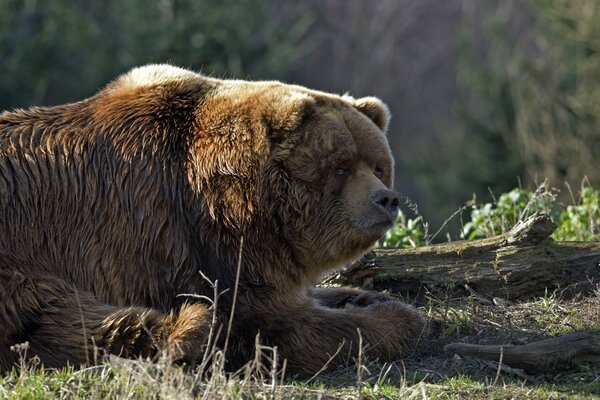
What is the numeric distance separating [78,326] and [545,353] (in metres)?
2.56

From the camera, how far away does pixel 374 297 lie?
23.2 feet

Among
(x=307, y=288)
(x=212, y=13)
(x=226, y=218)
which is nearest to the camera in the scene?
(x=226, y=218)

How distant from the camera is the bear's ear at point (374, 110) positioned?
6988 mm

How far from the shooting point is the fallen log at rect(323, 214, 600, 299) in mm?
7363

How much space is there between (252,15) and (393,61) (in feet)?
37.3

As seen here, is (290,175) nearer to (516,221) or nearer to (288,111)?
(288,111)

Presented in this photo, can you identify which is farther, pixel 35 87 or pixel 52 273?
pixel 35 87

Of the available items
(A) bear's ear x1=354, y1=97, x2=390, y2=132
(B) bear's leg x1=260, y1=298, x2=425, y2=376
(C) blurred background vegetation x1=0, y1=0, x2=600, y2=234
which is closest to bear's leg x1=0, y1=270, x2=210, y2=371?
(B) bear's leg x1=260, y1=298, x2=425, y2=376

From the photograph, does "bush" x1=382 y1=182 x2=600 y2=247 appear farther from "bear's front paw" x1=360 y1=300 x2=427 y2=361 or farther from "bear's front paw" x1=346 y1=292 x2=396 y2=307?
"bear's front paw" x1=360 y1=300 x2=427 y2=361

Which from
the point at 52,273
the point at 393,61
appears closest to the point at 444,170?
the point at 393,61

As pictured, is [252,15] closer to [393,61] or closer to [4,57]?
[4,57]

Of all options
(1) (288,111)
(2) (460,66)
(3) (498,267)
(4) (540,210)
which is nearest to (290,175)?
(1) (288,111)

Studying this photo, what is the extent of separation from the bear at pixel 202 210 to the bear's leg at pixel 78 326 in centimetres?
2

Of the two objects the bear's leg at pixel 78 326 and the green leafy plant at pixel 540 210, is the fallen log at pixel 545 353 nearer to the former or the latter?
the bear's leg at pixel 78 326
